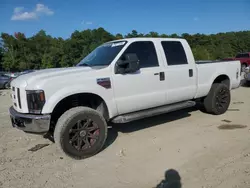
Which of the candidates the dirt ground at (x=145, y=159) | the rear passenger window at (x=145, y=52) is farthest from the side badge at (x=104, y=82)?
the dirt ground at (x=145, y=159)

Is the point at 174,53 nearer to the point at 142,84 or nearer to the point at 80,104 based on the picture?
the point at 142,84

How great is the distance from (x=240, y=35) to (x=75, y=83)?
7145 centimetres

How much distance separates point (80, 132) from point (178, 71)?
2550mm

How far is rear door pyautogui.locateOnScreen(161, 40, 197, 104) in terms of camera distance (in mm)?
5234

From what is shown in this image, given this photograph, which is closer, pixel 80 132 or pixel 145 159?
pixel 145 159

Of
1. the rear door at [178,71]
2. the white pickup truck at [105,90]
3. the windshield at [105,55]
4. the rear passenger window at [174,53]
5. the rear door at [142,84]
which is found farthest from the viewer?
the rear passenger window at [174,53]

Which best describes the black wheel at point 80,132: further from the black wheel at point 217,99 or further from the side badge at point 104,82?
the black wheel at point 217,99

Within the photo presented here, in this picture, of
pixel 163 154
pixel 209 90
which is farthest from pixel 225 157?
pixel 209 90

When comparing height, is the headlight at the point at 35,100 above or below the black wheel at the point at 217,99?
above

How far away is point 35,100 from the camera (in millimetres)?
3787

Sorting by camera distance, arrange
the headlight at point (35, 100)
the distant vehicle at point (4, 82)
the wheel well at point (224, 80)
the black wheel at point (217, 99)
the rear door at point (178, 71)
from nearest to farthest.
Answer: the headlight at point (35, 100), the rear door at point (178, 71), the black wheel at point (217, 99), the wheel well at point (224, 80), the distant vehicle at point (4, 82)

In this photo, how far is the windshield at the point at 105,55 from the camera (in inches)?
187

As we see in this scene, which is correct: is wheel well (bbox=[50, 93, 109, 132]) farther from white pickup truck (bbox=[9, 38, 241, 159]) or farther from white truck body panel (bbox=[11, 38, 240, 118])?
white truck body panel (bbox=[11, 38, 240, 118])

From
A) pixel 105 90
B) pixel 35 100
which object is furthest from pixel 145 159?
pixel 35 100
